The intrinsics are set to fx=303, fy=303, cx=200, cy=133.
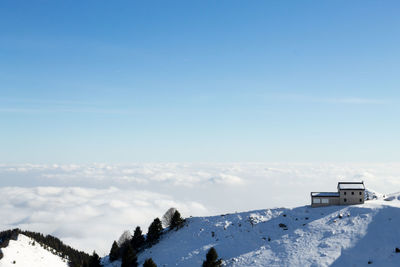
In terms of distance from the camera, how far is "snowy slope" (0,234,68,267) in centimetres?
11906

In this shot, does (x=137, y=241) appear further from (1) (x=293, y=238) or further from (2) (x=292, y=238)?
(1) (x=293, y=238)

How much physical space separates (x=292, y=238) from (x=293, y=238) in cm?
21

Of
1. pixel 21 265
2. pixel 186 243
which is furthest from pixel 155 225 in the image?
pixel 21 265

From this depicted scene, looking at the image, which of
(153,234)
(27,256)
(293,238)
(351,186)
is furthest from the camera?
(27,256)

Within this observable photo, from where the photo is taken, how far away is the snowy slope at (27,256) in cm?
11906

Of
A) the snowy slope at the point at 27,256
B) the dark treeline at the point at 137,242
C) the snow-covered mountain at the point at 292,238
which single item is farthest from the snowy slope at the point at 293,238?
the snowy slope at the point at 27,256

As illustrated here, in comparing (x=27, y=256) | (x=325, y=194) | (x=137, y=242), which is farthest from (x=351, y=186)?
(x=27, y=256)

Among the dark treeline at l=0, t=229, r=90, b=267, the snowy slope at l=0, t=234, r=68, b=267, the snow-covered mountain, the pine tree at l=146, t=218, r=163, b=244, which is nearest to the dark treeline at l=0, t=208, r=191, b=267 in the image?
the pine tree at l=146, t=218, r=163, b=244

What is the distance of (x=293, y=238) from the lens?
67250mm

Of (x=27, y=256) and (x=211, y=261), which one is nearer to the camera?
(x=211, y=261)

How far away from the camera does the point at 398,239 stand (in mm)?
61062

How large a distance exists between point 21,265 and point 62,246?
5476 centimetres

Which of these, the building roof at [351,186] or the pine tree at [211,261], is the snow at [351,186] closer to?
the building roof at [351,186]

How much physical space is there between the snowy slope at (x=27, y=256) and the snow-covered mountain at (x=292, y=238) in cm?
5791
